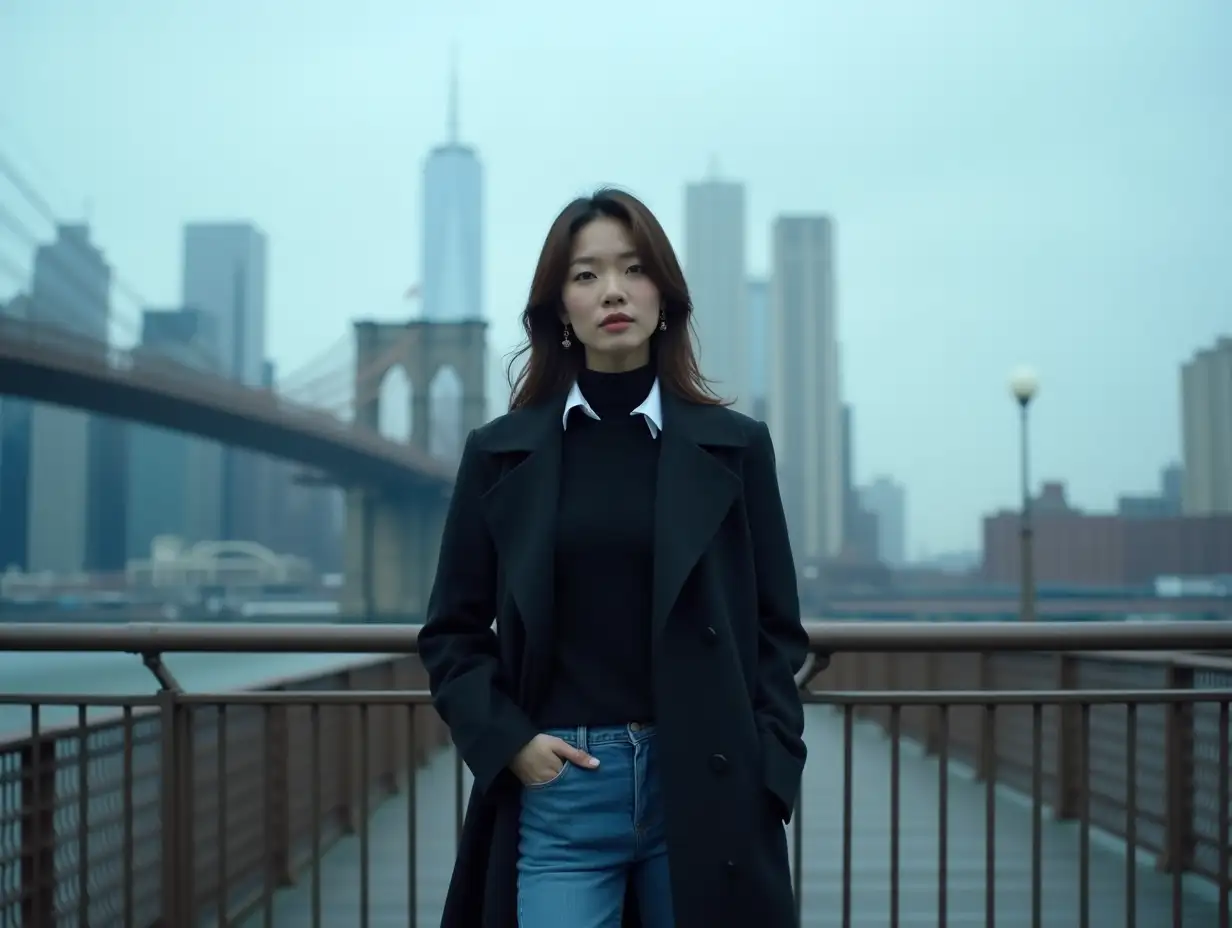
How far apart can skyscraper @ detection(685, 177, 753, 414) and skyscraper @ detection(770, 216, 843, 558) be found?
169 centimetres

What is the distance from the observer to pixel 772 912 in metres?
1.71

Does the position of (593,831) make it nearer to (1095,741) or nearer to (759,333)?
(1095,741)

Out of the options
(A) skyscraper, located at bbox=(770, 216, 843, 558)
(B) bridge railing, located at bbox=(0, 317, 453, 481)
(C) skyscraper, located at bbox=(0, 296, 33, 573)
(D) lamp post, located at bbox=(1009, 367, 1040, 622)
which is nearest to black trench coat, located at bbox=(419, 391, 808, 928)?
(D) lamp post, located at bbox=(1009, 367, 1040, 622)

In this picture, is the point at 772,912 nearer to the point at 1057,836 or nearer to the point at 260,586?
the point at 1057,836

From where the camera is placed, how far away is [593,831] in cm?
168

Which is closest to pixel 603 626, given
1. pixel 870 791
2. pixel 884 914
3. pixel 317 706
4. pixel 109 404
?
pixel 317 706

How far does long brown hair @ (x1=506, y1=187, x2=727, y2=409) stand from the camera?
1.82m

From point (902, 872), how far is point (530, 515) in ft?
15.0

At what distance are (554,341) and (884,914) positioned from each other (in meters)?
3.84

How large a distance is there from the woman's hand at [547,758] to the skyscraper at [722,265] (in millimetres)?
30533

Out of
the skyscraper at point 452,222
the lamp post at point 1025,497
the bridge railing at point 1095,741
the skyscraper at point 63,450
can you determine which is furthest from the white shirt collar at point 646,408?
the skyscraper at point 452,222

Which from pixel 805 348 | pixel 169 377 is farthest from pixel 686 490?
pixel 805 348

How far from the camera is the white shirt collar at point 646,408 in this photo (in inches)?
72.1

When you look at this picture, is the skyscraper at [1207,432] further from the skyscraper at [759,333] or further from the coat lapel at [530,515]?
the coat lapel at [530,515]
